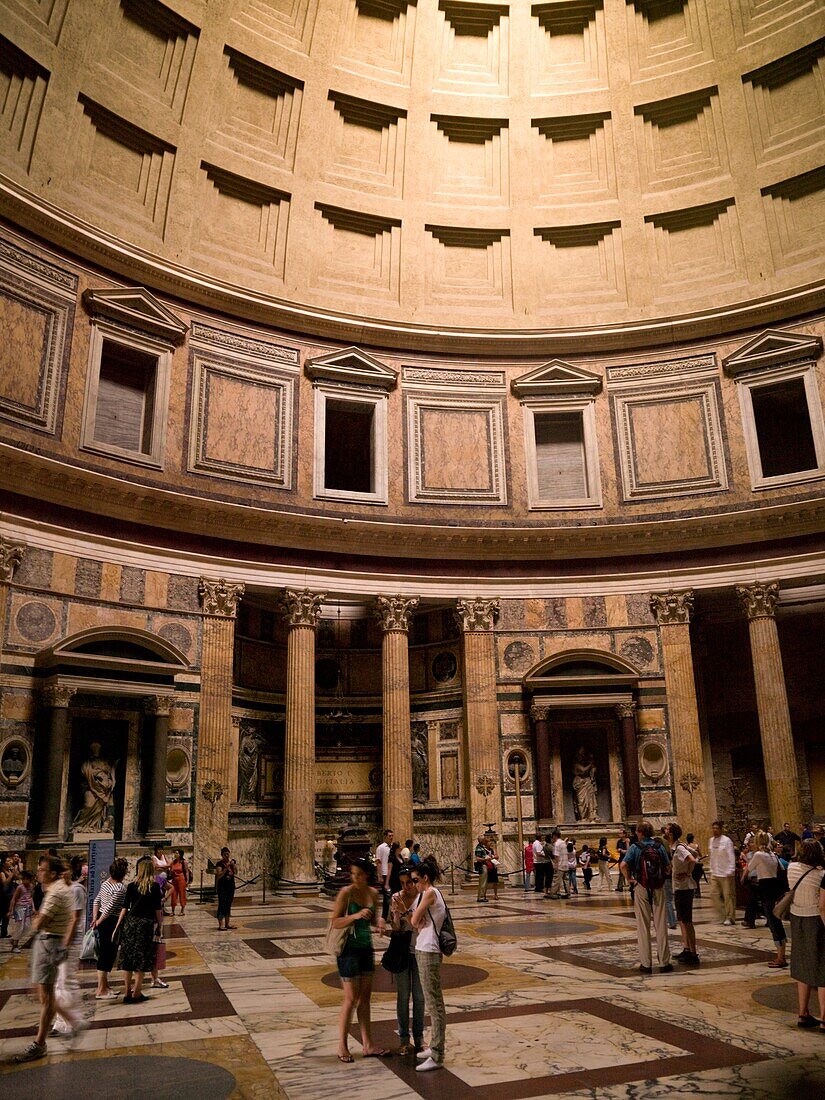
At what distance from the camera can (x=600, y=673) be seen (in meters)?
24.5

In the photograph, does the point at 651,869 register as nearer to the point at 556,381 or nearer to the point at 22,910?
the point at 22,910

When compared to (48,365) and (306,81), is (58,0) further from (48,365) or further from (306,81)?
(48,365)

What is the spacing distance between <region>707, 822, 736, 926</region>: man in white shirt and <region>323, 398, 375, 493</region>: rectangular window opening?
1586cm

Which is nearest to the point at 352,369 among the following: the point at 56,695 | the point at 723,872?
the point at 56,695

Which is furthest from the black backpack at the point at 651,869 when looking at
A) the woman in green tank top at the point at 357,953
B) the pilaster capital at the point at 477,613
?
the pilaster capital at the point at 477,613

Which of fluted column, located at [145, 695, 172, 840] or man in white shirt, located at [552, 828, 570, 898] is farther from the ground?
fluted column, located at [145, 695, 172, 840]

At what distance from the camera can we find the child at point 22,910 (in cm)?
1434

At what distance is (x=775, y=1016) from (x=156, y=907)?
246 inches

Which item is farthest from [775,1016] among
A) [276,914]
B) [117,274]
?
[117,274]

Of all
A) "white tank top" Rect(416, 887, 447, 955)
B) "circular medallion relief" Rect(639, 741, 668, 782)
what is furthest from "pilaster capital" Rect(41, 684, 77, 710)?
"circular medallion relief" Rect(639, 741, 668, 782)

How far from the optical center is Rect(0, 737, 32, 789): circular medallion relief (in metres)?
18.1

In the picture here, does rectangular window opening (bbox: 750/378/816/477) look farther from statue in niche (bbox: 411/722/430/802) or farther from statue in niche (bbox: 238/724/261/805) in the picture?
statue in niche (bbox: 238/724/261/805)

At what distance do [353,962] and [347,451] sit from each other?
2230cm

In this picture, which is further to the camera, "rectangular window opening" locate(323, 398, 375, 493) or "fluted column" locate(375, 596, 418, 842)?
"rectangular window opening" locate(323, 398, 375, 493)
